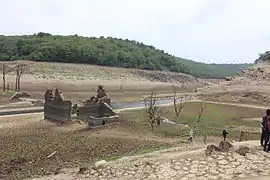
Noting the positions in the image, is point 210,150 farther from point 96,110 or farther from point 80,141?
point 96,110

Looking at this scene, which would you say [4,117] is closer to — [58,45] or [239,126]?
[239,126]

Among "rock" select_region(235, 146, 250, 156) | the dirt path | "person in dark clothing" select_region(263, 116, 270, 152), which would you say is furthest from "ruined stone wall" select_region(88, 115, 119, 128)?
"person in dark clothing" select_region(263, 116, 270, 152)

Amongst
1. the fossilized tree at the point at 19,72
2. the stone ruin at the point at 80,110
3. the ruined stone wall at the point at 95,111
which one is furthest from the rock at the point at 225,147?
the fossilized tree at the point at 19,72

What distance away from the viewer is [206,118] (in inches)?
1694

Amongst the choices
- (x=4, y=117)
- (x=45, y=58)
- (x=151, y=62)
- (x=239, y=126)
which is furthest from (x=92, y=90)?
(x=151, y=62)

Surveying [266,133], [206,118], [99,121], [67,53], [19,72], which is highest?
[67,53]

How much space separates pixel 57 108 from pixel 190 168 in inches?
931

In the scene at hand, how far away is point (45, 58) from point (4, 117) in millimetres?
57730

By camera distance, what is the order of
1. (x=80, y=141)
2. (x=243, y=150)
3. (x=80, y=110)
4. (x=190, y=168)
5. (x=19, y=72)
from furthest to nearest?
(x=19, y=72) < (x=80, y=110) < (x=80, y=141) < (x=243, y=150) < (x=190, y=168)

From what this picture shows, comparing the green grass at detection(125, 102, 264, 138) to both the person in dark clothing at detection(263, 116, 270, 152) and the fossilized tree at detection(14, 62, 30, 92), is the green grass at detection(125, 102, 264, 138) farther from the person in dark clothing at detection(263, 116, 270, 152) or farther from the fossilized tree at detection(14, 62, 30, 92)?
the fossilized tree at detection(14, 62, 30, 92)

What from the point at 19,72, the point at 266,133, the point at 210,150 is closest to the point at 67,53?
the point at 19,72

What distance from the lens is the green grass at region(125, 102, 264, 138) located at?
35219 millimetres

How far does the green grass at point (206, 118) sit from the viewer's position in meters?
35.2

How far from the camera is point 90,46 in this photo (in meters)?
113
